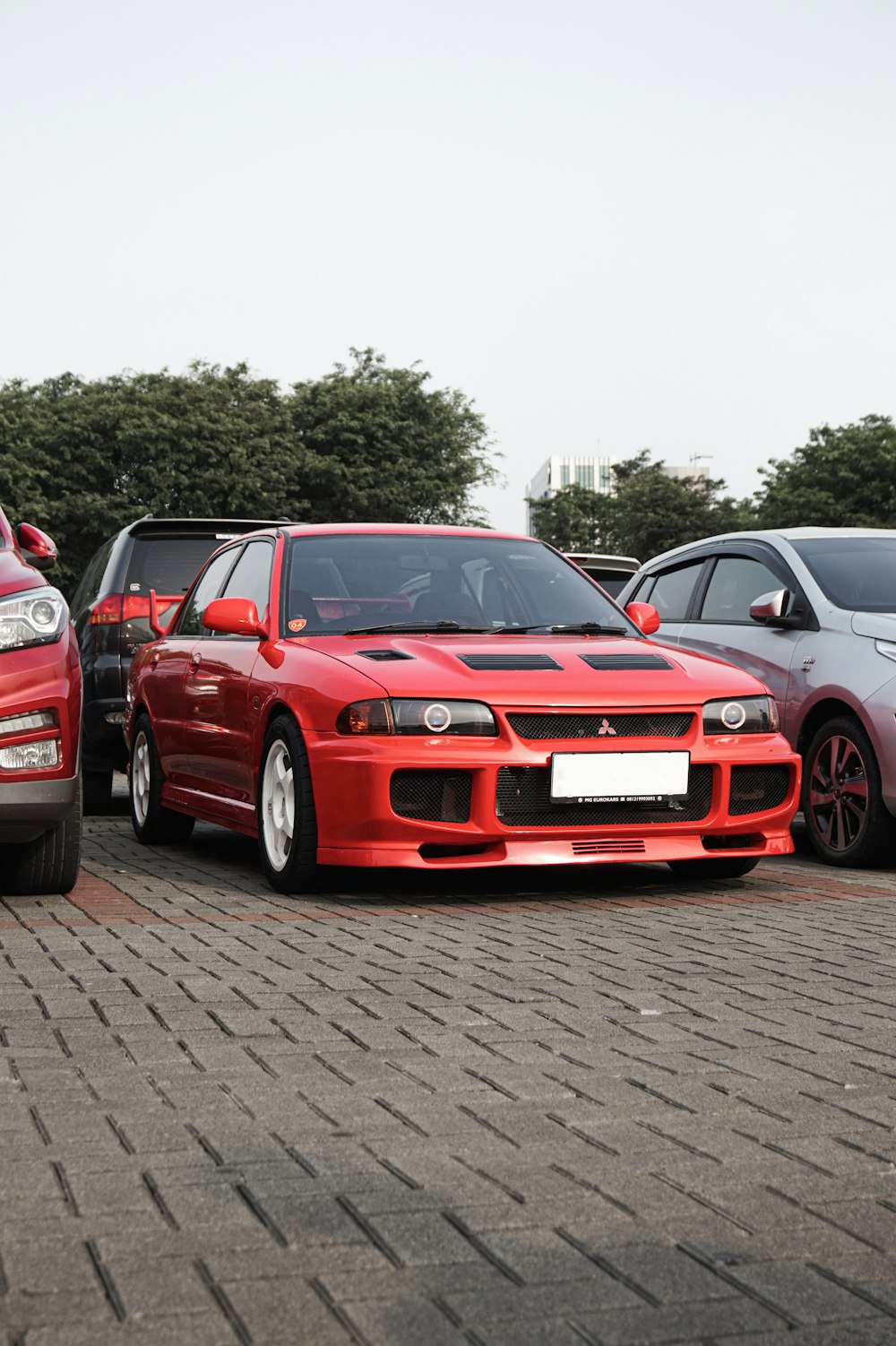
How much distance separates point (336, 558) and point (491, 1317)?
578 centimetres

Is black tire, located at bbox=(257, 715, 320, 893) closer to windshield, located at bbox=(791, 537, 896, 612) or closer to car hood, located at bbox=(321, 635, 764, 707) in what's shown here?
car hood, located at bbox=(321, 635, 764, 707)

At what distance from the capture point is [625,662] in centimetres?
732

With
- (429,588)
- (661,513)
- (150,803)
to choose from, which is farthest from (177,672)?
(661,513)

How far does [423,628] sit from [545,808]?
1.24 meters

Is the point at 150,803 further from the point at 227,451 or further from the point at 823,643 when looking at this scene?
the point at 227,451

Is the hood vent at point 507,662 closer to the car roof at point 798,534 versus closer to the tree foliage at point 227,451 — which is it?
the car roof at point 798,534

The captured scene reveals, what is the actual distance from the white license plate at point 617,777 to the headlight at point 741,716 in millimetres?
237

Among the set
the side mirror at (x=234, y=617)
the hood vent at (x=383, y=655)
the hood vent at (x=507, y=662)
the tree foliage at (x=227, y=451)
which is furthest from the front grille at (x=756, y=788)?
the tree foliage at (x=227, y=451)

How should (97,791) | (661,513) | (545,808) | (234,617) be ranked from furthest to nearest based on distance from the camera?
1. (661,513)
2. (97,791)
3. (234,617)
4. (545,808)

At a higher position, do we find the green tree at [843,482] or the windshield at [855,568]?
the green tree at [843,482]

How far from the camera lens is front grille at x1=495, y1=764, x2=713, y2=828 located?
678 cm

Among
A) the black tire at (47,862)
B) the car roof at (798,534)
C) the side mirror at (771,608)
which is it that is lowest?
the black tire at (47,862)

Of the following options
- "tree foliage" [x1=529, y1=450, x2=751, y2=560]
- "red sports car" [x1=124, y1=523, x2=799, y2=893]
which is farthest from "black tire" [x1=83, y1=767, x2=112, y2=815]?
"tree foliage" [x1=529, y1=450, x2=751, y2=560]

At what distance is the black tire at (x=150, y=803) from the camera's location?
9.30 meters
